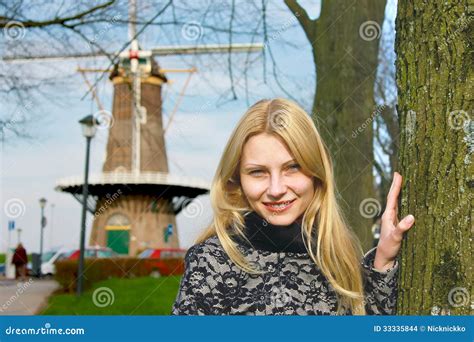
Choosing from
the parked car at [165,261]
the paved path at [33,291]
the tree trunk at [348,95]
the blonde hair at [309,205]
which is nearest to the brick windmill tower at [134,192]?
the parked car at [165,261]

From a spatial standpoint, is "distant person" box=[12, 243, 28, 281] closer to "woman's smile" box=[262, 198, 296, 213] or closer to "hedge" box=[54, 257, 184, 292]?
"hedge" box=[54, 257, 184, 292]

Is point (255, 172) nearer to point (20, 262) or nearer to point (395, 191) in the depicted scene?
point (395, 191)

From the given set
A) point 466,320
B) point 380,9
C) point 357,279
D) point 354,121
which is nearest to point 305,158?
point 357,279

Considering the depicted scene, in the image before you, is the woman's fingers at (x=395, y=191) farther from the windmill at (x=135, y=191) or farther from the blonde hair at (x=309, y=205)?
the windmill at (x=135, y=191)

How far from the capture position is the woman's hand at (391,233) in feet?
7.49

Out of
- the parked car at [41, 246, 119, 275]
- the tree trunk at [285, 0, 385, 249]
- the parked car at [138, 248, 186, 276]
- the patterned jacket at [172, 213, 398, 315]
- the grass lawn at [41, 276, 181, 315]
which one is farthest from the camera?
the parked car at [138, 248, 186, 276]

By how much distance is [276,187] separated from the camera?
241 cm

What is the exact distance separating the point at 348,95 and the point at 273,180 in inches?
90.4

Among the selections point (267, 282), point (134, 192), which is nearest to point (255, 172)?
point (267, 282)

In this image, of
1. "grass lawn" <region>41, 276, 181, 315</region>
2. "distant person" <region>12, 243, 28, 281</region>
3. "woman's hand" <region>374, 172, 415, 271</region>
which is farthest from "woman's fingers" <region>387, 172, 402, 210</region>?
"distant person" <region>12, 243, 28, 281</region>

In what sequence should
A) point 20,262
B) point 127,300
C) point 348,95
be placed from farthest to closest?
point 20,262
point 127,300
point 348,95

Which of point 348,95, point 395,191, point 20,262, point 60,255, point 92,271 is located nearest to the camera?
point 395,191

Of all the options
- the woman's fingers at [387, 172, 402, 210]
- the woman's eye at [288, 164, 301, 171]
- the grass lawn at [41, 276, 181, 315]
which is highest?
the woman's eye at [288, 164, 301, 171]

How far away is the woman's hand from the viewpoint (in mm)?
2283
